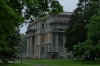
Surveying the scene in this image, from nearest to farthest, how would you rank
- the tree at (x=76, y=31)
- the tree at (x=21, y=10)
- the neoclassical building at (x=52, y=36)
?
the tree at (x=21, y=10) < the tree at (x=76, y=31) < the neoclassical building at (x=52, y=36)

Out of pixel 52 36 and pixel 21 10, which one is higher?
pixel 52 36

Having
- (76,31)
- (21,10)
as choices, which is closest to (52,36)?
(76,31)

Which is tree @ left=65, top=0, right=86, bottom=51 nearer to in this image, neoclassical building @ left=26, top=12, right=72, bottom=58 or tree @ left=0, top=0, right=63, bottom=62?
neoclassical building @ left=26, top=12, right=72, bottom=58

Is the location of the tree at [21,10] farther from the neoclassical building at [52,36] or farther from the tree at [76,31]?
the neoclassical building at [52,36]

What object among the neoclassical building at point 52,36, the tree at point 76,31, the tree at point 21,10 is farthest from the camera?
the neoclassical building at point 52,36

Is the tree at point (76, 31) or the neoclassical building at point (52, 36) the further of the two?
the neoclassical building at point (52, 36)

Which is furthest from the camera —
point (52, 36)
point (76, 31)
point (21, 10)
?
point (52, 36)

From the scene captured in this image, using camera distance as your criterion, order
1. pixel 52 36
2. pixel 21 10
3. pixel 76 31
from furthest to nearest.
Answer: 1. pixel 52 36
2. pixel 76 31
3. pixel 21 10

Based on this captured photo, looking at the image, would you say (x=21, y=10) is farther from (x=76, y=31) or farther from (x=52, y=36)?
(x=52, y=36)

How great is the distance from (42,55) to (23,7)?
277 feet

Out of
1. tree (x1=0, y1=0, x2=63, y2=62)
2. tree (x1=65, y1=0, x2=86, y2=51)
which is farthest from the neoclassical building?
tree (x1=0, y1=0, x2=63, y2=62)

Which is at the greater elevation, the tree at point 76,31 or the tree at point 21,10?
the tree at point 76,31

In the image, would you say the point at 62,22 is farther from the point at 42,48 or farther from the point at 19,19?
the point at 19,19

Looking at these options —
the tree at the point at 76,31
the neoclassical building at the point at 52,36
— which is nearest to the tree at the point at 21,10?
the tree at the point at 76,31
